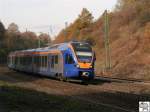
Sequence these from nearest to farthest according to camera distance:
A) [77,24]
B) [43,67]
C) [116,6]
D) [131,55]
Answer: [43,67]
[131,55]
[77,24]
[116,6]

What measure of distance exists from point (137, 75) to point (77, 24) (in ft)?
194

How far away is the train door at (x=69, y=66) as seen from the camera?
3409cm

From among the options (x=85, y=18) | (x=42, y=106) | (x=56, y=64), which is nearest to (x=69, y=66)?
(x=56, y=64)

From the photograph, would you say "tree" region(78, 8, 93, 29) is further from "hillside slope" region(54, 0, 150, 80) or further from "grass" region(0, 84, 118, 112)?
"grass" region(0, 84, 118, 112)

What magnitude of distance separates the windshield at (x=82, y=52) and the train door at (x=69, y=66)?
1.84 ft

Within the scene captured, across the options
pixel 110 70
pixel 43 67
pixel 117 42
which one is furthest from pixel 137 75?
pixel 117 42

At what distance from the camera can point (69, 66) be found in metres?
34.6

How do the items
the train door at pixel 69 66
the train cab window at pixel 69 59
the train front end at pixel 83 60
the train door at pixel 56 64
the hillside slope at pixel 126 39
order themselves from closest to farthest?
the train front end at pixel 83 60, the train door at pixel 69 66, the train cab window at pixel 69 59, the train door at pixel 56 64, the hillside slope at pixel 126 39

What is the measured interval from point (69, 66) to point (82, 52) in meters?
1.39

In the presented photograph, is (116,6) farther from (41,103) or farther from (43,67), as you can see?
(41,103)

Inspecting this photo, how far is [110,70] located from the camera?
55844 mm

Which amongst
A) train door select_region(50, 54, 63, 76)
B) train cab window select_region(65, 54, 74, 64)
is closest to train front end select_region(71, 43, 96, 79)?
train cab window select_region(65, 54, 74, 64)

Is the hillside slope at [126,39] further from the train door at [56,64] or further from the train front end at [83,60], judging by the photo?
the train front end at [83,60]

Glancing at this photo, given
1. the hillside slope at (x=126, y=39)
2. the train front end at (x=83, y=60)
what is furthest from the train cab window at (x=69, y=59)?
the hillside slope at (x=126, y=39)
